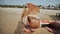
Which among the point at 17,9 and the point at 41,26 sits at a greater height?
the point at 17,9

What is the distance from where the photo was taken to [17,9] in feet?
5.81

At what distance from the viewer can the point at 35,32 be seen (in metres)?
1.77

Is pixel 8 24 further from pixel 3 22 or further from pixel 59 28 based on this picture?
pixel 59 28

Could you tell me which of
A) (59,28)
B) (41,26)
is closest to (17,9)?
(41,26)

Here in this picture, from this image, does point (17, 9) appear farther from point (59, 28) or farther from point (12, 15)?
point (59, 28)

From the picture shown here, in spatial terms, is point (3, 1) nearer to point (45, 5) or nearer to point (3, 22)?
point (3, 22)

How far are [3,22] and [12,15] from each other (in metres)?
0.11

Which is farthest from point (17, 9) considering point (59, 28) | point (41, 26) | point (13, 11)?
point (59, 28)

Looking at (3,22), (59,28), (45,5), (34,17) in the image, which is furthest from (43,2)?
(3,22)

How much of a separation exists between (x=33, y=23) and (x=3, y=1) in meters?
0.36

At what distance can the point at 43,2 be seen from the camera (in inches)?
70.5

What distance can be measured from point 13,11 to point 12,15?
40 mm

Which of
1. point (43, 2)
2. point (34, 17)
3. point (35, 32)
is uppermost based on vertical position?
point (43, 2)

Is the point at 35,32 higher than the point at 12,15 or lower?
lower
